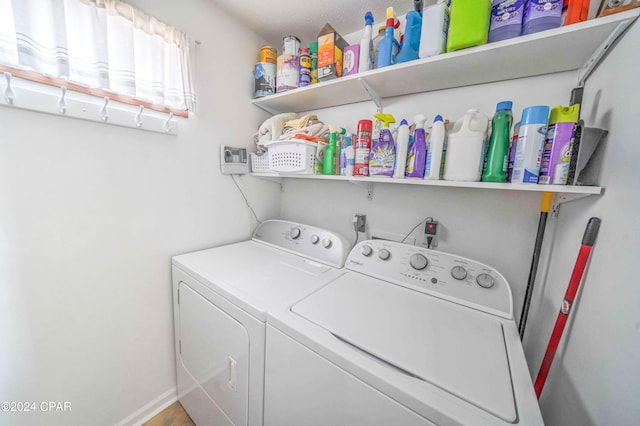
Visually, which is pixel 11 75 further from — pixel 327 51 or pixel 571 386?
Result: pixel 571 386

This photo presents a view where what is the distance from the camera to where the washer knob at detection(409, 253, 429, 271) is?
110 cm

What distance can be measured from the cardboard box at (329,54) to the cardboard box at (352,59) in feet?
0.18

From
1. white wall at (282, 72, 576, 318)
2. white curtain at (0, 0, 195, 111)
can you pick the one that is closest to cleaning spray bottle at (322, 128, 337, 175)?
white wall at (282, 72, 576, 318)

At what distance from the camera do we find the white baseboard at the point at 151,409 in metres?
1.29

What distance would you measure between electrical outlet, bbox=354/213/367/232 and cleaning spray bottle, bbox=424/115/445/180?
620mm

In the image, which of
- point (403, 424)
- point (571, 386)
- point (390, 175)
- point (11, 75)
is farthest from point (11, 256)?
point (571, 386)

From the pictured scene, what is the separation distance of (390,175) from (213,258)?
115cm

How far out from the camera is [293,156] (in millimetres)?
1394

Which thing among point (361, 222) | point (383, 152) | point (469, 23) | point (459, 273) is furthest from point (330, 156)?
point (459, 273)

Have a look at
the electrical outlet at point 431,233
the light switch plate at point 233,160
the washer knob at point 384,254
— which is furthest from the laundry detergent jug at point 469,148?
the light switch plate at point 233,160

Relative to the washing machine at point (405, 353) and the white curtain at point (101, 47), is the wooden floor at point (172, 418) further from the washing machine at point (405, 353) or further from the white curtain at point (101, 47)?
the white curtain at point (101, 47)

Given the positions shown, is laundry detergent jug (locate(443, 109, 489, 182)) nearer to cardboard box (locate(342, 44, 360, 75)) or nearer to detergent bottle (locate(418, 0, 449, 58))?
detergent bottle (locate(418, 0, 449, 58))

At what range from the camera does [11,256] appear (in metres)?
0.88

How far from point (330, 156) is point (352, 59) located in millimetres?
548
